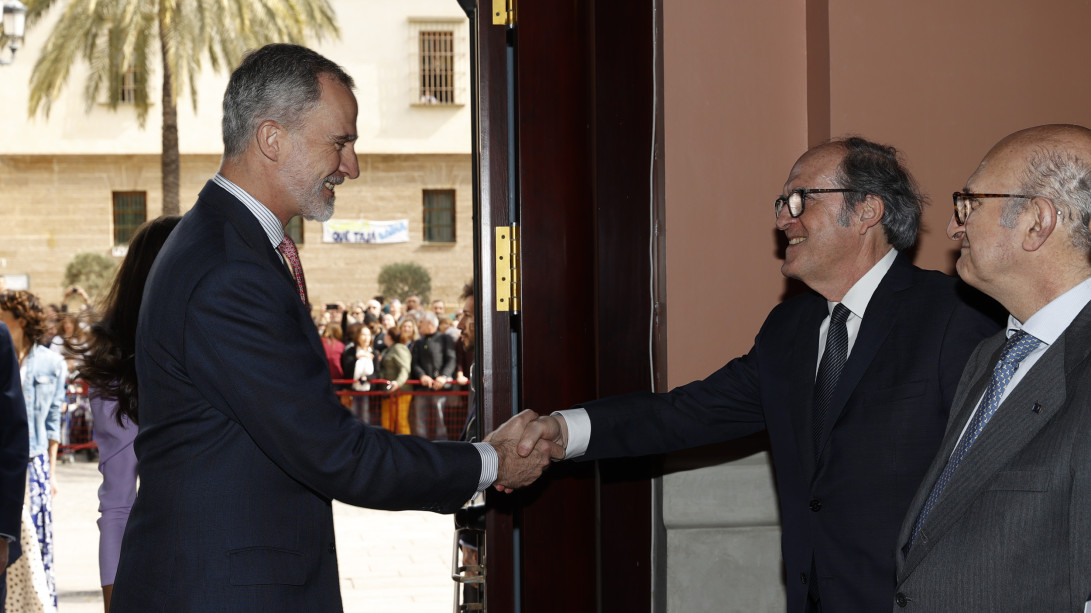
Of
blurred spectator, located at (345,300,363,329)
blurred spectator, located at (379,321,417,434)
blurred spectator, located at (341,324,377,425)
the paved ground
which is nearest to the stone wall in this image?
blurred spectator, located at (345,300,363,329)

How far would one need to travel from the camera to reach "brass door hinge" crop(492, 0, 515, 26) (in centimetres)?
297

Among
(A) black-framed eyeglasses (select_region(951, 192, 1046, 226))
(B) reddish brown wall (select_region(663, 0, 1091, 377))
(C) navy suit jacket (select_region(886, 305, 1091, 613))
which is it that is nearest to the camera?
(C) navy suit jacket (select_region(886, 305, 1091, 613))

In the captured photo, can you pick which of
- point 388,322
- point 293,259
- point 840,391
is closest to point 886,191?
point 840,391

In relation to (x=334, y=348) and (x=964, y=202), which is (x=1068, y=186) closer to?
A: (x=964, y=202)

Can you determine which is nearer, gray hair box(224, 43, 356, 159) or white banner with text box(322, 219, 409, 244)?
gray hair box(224, 43, 356, 159)

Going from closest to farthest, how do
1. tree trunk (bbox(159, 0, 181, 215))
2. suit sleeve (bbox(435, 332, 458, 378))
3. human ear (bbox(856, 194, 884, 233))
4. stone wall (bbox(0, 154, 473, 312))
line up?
human ear (bbox(856, 194, 884, 233))
suit sleeve (bbox(435, 332, 458, 378))
tree trunk (bbox(159, 0, 181, 215))
stone wall (bbox(0, 154, 473, 312))

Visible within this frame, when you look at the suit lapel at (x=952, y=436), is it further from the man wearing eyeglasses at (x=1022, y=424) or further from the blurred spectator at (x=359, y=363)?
the blurred spectator at (x=359, y=363)

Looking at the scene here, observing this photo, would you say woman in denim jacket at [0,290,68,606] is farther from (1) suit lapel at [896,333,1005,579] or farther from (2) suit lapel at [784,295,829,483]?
(1) suit lapel at [896,333,1005,579]

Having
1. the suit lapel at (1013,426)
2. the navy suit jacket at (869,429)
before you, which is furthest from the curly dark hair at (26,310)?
the suit lapel at (1013,426)

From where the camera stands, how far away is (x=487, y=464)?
8.17ft

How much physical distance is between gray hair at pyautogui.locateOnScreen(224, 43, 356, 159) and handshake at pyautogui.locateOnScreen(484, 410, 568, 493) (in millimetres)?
954

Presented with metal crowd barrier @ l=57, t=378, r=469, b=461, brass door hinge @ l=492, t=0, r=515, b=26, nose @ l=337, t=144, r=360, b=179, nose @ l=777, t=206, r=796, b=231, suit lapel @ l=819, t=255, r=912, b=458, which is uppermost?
brass door hinge @ l=492, t=0, r=515, b=26

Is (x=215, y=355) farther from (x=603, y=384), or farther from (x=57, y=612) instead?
(x=57, y=612)

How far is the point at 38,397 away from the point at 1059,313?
5811 mm
